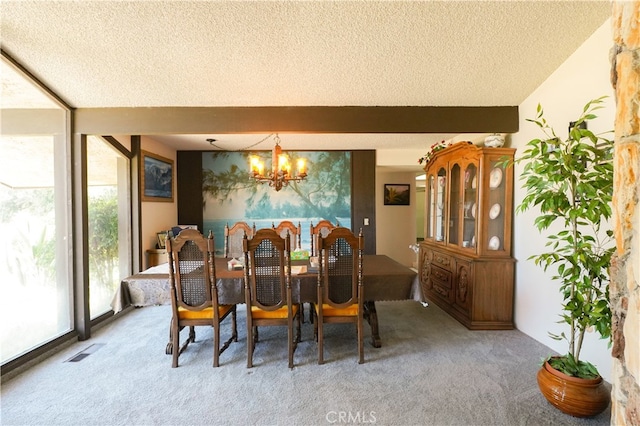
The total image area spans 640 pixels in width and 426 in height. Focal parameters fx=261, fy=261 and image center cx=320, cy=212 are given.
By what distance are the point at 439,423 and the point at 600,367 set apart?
54.0 inches

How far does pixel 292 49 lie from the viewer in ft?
6.43

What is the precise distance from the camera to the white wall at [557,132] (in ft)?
6.09

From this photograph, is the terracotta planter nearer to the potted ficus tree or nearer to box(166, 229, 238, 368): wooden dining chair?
the potted ficus tree

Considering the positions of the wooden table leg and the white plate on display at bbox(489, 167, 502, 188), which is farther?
the white plate on display at bbox(489, 167, 502, 188)

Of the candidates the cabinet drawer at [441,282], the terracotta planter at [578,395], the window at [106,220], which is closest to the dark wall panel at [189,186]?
the window at [106,220]

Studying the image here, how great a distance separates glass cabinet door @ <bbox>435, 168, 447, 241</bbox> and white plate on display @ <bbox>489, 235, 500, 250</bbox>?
0.57 meters

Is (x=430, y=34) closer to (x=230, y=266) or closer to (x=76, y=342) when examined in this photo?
(x=230, y=266)

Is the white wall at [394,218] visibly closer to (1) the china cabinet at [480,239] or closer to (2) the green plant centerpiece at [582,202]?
(1) the china cabinet at [480,239]

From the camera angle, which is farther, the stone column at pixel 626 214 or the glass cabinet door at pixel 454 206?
the glass cabinet door at pixel 454 206

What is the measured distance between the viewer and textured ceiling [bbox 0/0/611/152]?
1697mm

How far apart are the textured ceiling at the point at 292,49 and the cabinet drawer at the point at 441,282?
1.93 m

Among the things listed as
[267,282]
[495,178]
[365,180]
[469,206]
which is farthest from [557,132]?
[267,282]

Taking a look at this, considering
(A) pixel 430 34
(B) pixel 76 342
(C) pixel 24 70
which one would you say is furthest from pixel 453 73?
(B) pixel 76 342

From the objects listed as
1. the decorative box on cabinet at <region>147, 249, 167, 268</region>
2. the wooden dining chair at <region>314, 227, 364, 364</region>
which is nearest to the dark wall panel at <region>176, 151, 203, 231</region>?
the decorative box on cabinet at <region>147, 249, 167, 268</region>
